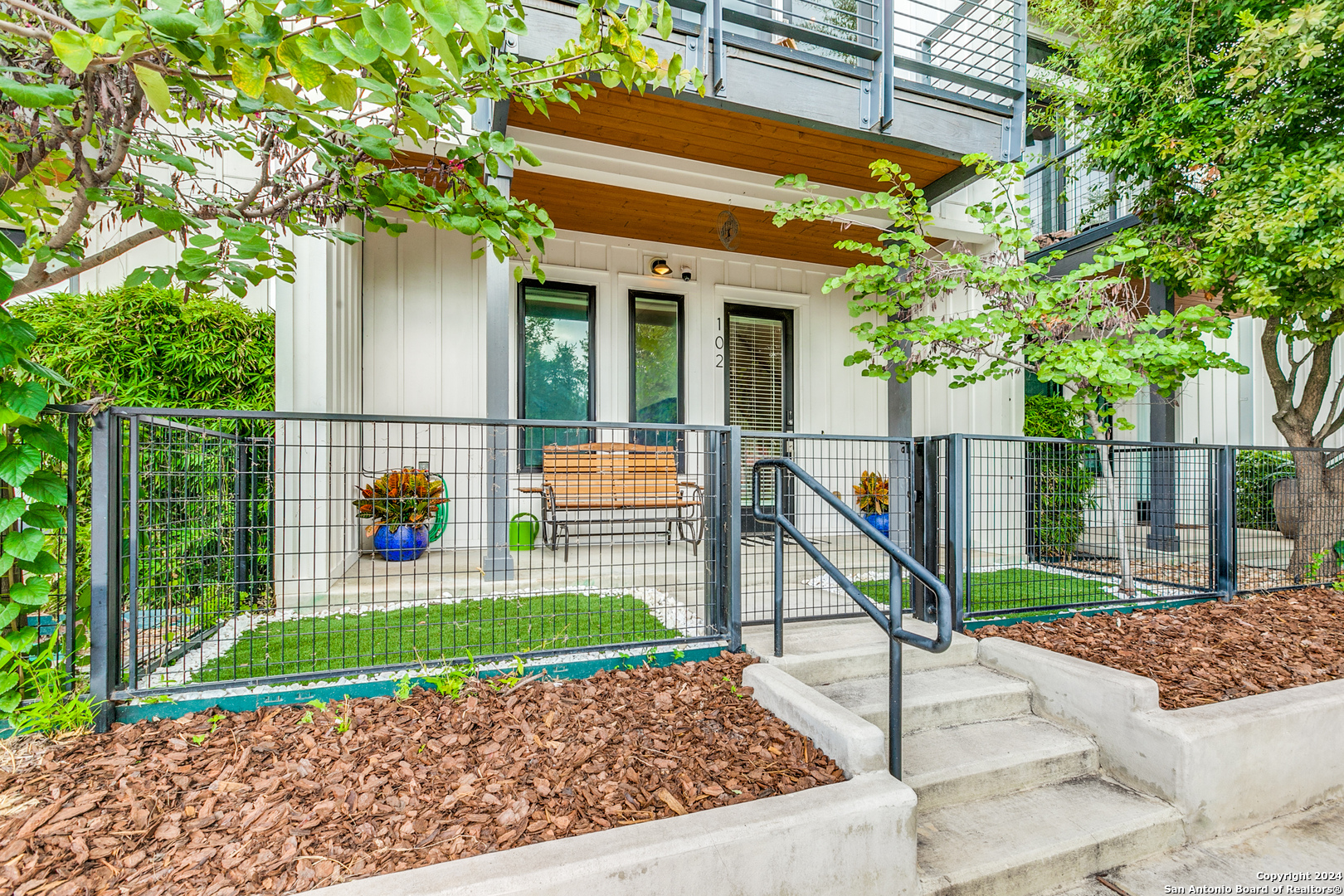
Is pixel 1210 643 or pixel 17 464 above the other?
pixel 17 464

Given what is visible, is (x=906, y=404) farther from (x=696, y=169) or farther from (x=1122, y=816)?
Answer: (x=1122, y=816)

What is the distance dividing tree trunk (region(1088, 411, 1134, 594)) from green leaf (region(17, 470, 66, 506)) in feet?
14.7

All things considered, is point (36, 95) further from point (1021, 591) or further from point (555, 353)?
point (555, 353)

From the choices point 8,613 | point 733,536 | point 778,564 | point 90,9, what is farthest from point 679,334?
point 90,9

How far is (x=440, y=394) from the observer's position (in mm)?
5445

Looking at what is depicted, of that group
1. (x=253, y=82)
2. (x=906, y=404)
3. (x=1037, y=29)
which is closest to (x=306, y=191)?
(x=253, y=82)

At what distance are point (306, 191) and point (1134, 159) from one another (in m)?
5.14

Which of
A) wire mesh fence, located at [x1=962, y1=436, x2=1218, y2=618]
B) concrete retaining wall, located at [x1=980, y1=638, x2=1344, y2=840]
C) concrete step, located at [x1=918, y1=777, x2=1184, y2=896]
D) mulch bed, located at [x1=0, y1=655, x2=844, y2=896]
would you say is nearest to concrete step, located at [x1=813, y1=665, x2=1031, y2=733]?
concrete retaining wall, located at [x1=980, y1=638, x2=1344, y2=840]

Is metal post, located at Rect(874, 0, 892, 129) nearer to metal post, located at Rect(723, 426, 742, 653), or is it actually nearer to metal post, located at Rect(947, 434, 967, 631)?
metal post, located at Rect(947, 434, 967, 631)

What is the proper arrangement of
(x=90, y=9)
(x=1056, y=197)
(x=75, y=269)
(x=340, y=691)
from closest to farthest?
(x=90, y=9) → (x=75, y=269) → (x=340, y=691) → (x=1056, y=197)

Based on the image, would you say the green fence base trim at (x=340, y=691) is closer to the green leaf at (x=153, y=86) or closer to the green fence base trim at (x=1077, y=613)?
the green fence base trim at (x=1077, y=613)

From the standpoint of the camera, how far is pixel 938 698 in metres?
2.47

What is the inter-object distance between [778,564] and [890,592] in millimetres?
533

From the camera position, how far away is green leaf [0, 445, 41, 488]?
1.72 metres
